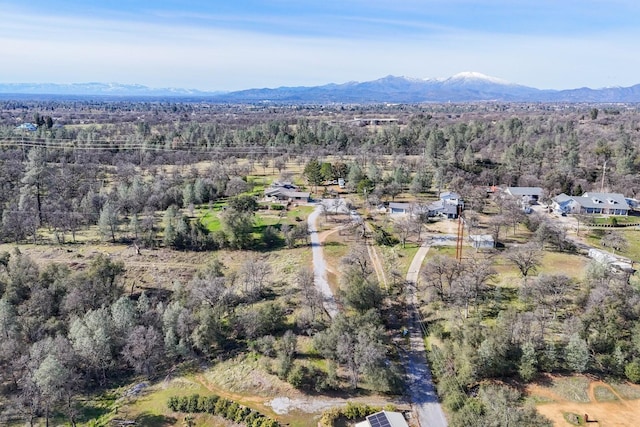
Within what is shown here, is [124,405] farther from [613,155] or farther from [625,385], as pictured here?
[613,155]

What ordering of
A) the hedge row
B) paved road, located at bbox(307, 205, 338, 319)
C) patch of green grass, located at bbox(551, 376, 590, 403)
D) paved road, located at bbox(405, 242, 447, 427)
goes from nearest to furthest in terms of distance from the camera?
the hedge row → paved road, located at bbox(405, 242, 447, 427) → patch of green grass, located at bbox(551, 376, 590, 403) → paved road, located at bbox(307, 205, 338, 319)

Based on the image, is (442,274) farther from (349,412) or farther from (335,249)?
(349,412)

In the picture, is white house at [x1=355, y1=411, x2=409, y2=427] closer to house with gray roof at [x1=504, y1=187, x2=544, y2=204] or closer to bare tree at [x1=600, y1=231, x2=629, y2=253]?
bare tree at [x1=600, y1=231, x2=629, y2=253]

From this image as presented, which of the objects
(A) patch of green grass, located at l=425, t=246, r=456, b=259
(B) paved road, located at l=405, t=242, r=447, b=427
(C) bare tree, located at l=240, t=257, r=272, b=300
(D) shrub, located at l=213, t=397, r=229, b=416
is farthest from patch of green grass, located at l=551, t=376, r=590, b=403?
(C) bare tree, located at l=240, t=257, r=272, b=300

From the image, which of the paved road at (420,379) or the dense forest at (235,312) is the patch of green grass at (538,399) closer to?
the dense forest at (235,312)

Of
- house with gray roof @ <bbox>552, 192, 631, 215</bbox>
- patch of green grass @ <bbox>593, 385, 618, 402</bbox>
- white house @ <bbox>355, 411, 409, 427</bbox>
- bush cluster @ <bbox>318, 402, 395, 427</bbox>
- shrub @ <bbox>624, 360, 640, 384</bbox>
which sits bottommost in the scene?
bush cluster @ <bbox>318, 402, 395, 427</bbox>

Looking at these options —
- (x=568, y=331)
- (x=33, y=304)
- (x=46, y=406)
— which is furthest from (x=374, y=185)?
(x=46, y=406)
